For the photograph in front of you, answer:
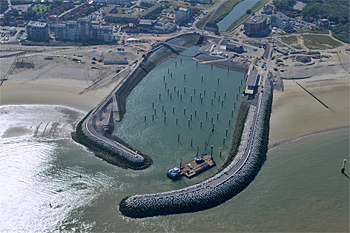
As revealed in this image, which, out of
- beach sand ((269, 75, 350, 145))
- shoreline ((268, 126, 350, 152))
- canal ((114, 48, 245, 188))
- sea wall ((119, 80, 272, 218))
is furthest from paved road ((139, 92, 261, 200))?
beach sand ((269, 75, 350, 145))

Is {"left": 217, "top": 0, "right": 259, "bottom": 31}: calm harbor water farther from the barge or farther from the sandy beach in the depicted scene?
the barge

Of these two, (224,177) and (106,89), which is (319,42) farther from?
(224,177)

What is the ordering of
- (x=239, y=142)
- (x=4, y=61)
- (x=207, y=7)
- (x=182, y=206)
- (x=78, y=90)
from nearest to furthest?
(x=182, y=206) < (x=239, y=142) < (x=78, y=90) < (x=4, y=61) < (x=207, y=7)

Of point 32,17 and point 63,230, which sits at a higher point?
point 32,17

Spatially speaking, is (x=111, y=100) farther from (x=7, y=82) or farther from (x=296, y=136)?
(x=296, y=136)

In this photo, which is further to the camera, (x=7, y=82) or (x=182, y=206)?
(x=7, y=82)

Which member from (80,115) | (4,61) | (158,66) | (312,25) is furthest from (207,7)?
(80,115)

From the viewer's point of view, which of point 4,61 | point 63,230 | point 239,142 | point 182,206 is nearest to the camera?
point 63,230
